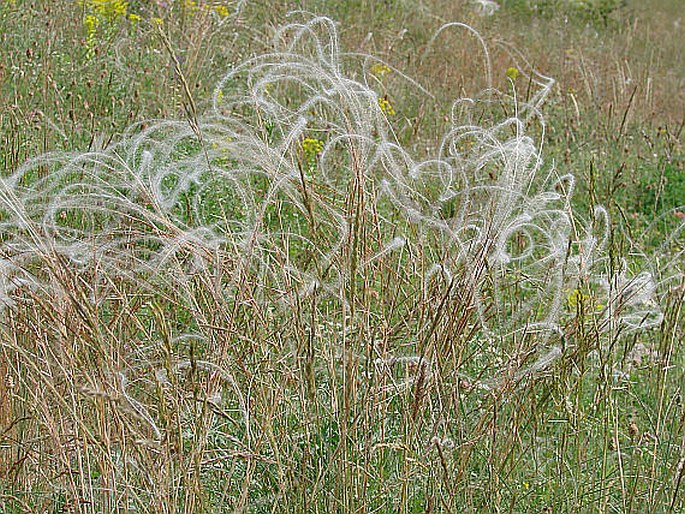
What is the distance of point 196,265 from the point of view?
1872mm

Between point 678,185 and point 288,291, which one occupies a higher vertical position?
point 288,291

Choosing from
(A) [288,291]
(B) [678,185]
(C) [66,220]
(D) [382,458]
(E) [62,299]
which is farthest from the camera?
(B) [678,185]

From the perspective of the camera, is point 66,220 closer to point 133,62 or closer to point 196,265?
point 196,265

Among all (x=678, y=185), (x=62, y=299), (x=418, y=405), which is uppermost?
(x=62, y=299)

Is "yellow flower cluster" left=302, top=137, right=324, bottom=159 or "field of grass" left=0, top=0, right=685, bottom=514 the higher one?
"field of grass" left=0, top=0, right=685, bottom=514

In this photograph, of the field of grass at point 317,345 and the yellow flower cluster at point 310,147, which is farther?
the yellow flower cluster at point 310,147

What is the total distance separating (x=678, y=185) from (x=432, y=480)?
4032 millimetres

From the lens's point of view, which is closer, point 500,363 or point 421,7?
point 500,363

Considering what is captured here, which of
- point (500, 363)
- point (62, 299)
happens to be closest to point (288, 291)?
point (62, 299)

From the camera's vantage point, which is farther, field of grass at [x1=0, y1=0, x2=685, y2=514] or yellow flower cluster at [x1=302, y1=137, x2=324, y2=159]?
yellow flower cluster at [x1=302, y1=137, x2=324, y2=159]

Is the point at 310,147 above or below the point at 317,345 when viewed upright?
below

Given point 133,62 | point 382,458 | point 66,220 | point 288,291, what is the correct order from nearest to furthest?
point 288,291 < point 382,458 < point 66,220 < point 133,62

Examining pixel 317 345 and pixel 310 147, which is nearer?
pixel 317 345

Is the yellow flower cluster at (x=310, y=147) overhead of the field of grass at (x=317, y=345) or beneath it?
beneath
